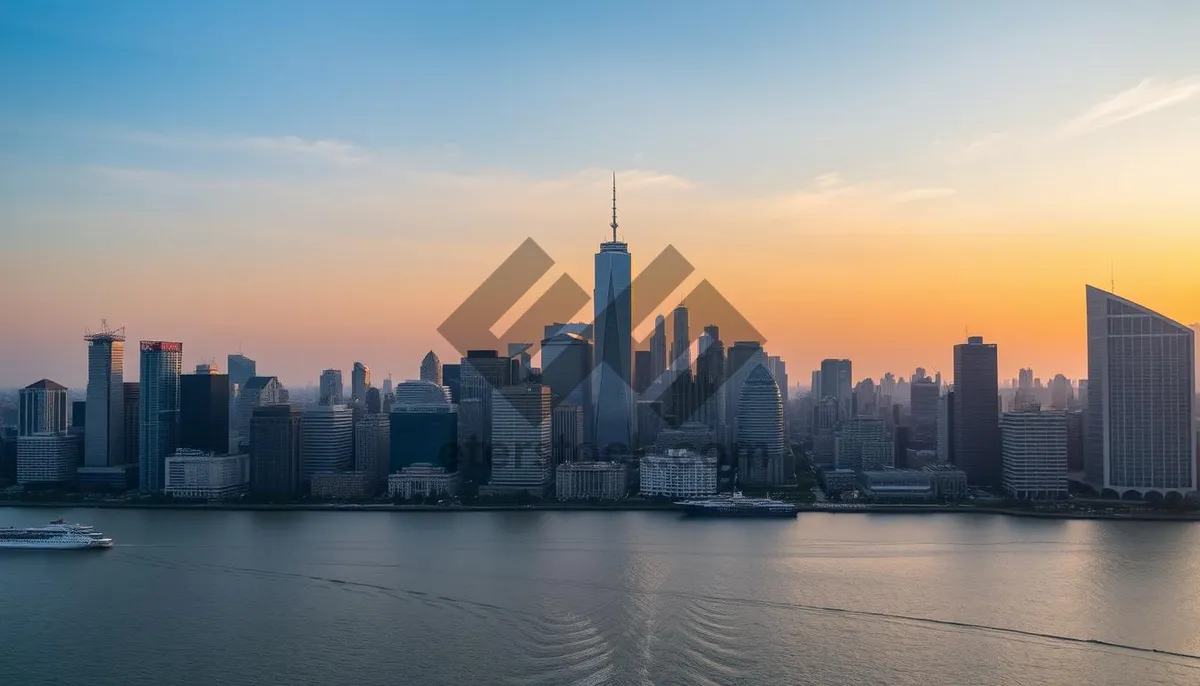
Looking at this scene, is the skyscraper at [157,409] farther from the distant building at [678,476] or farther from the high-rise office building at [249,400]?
the distant building at [678,476]

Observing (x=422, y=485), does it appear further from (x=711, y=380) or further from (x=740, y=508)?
(x=711, y=380)

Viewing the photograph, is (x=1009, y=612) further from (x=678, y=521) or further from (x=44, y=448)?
(x=44, y=448)

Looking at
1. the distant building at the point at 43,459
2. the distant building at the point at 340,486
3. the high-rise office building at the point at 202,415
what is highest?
the high-rise office building at the point at 202,415

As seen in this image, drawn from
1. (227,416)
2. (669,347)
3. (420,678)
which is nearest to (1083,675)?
(420,678)

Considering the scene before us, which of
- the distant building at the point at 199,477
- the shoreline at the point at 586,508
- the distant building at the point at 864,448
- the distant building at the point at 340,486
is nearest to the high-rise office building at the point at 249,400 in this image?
the distant building at the point at 199,477

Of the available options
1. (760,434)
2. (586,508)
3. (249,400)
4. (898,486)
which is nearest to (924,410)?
(760,434)

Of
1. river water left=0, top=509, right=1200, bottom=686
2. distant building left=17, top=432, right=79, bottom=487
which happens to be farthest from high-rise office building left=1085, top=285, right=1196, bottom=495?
distant building left=17, top=432, right=79, bottom=487
